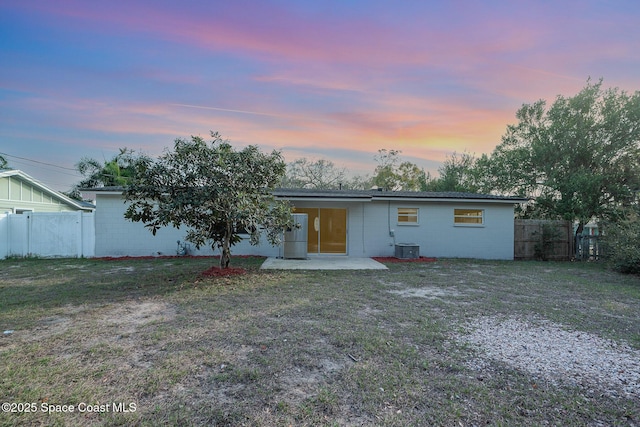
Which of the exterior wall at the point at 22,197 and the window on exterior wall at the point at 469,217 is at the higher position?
the exterior wall at the point at 22,197

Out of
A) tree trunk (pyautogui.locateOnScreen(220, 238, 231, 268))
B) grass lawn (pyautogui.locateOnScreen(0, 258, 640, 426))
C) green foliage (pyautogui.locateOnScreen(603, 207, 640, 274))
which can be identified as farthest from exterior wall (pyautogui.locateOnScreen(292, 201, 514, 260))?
grass lawn (pyautogui.locateOnScreen(0, 258, 640, 426))

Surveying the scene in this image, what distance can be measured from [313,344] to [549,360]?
2.72m

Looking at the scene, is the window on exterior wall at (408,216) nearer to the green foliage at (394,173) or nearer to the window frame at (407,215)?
the window frame at (407,215)

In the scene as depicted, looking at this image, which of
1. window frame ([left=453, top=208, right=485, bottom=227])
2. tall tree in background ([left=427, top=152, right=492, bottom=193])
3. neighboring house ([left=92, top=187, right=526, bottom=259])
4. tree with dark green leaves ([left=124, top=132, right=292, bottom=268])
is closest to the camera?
tree with dark green leaves ([left=124, top=132, right=292, bottom=268])

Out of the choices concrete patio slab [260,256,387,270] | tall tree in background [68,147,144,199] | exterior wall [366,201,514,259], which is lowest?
concrete patio slab [260,256,387,270]

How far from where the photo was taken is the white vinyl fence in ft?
38.5

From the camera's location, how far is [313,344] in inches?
147

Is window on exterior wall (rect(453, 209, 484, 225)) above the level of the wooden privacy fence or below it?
above

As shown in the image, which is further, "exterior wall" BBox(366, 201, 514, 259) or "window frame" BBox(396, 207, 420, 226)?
"window frame" BBox(396, 207, 420, 226)

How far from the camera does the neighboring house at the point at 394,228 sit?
41.2ft

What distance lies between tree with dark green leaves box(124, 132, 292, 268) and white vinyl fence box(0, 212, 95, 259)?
726 cm

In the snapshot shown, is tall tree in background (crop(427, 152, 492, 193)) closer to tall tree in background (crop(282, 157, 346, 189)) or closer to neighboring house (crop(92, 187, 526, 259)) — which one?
tall tree in background (crop(282, 157, 346, 189))

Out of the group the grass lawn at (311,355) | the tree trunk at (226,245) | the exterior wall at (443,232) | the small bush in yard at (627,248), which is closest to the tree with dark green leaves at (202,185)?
the tree trunk at (226,245)

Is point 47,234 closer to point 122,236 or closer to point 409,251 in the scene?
point 122,236
